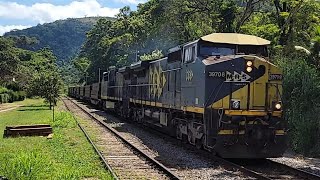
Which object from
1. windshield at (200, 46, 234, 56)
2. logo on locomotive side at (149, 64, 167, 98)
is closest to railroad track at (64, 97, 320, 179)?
windshield at (200, 46, 234, 56)

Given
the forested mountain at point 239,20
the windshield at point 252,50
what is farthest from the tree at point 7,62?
the windshield at point 252,50

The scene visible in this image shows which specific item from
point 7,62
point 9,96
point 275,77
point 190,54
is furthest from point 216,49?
point 7,62

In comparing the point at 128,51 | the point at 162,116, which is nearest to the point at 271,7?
the point at 162,116

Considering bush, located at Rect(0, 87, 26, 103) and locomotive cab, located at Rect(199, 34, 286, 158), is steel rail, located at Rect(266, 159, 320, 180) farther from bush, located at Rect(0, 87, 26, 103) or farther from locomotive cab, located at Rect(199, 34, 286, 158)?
bush, located at Rect(0, 87, 26, 103)

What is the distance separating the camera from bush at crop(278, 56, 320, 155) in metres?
15.3

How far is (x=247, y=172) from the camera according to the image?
426 inches

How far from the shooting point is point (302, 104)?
16219 mm

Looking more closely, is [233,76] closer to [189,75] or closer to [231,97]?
[231,97]

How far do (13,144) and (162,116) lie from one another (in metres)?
6.13

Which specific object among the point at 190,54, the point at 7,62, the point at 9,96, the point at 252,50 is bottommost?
the point at 9,96

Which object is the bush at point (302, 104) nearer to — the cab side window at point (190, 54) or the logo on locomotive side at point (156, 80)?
the cab side window at point (190, 54)

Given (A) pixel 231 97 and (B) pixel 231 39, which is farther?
(B) pixel 231 39

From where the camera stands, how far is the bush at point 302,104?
1532cm

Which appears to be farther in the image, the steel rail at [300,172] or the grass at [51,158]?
the steel rail at [300,172]
